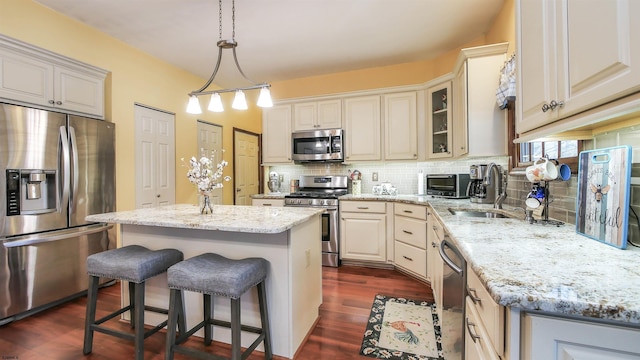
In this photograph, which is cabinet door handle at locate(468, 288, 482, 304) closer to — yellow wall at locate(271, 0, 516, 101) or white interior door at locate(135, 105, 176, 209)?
yellow wall at locate(271, 0, 516, 101)

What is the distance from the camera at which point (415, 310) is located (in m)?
2.39

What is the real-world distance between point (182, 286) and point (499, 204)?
7.69 feet

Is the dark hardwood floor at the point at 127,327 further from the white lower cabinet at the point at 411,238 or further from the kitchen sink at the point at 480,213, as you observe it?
the kitchen sink at the point at 480,213

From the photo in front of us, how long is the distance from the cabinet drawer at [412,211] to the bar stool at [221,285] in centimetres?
180

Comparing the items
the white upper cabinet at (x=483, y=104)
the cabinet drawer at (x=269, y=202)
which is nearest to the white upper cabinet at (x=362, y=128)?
the cabinet drawer at (x=269, y=202)

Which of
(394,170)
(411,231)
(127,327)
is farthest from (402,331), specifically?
(394,170)

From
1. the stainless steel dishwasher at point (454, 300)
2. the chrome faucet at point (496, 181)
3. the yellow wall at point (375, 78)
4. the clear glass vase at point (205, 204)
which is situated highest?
the yellow wall at point (375, 78)

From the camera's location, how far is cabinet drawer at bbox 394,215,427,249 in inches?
114

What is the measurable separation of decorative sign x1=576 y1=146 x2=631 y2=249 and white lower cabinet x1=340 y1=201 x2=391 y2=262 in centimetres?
219

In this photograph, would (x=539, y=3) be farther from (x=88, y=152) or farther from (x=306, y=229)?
(x=88, y=152)

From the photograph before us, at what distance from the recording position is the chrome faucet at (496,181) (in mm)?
2272

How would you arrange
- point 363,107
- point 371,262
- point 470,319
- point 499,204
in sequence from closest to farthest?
point 470,319 → point 499,204 → point 371,262 → point 363,107

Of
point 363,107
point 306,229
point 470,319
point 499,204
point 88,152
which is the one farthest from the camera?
point 363,107

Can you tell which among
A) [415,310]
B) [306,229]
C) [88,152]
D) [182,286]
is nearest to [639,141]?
[306,229]
